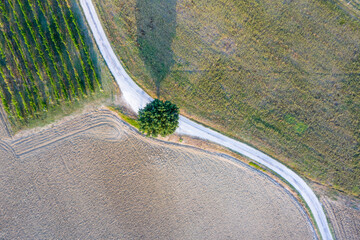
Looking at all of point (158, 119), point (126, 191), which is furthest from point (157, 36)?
point (126, 191)

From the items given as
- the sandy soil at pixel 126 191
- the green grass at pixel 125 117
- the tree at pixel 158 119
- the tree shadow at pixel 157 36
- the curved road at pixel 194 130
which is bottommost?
the sandy soil at pixel 126 191

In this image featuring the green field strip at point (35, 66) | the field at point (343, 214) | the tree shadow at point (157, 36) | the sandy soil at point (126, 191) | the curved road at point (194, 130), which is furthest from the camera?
the tree shadow at point (157, 36)

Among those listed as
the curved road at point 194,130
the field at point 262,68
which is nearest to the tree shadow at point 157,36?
the field at point 262,68

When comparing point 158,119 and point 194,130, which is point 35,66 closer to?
point 158,119

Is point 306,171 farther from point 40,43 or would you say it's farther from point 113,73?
point 40,43

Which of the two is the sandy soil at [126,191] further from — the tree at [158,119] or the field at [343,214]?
the tree at [158,119]

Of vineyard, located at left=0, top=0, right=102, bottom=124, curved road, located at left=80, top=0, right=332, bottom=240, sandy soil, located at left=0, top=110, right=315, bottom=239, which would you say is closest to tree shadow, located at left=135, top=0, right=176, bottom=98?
curved road, located at left=80, top=0, right=332, bottom=240
